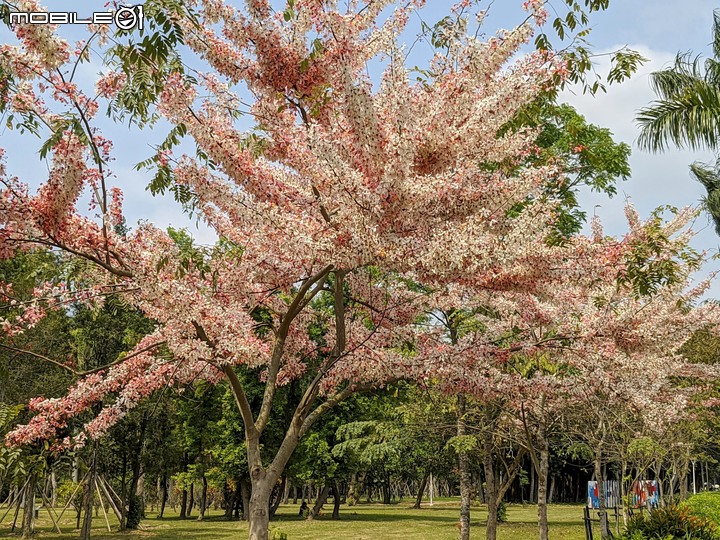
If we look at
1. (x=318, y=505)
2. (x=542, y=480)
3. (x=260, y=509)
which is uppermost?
(x=260, y=509)

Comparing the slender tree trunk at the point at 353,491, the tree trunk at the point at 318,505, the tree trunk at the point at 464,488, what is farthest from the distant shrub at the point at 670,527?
→ the slender tree trunk at the point at 353,491

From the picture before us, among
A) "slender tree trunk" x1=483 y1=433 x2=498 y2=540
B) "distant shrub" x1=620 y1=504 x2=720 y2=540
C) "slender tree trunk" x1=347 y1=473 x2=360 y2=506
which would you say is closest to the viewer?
"distant shrub" x1=620 y1=504 x2=720 y2=540

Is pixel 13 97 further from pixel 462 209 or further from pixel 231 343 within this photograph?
pixel 462 209

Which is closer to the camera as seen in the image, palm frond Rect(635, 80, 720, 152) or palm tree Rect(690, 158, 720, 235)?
palm frond Rect(635, 80, 720, 152)

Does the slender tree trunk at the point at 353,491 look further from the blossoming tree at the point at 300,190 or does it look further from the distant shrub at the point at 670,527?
the blossoming tree at the point at 300,190

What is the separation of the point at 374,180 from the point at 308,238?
86 cm

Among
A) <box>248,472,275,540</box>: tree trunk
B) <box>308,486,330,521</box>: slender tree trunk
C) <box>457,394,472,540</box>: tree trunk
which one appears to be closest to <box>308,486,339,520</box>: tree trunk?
<box>308,486,330,521</box>: slender tree trunk

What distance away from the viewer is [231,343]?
22.6 feet

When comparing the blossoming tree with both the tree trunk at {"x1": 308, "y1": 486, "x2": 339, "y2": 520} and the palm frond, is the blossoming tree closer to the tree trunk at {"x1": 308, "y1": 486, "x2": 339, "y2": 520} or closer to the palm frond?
the palm frond

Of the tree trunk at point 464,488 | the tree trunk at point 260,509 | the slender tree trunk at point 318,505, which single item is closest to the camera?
the tree trunk at point 260,509

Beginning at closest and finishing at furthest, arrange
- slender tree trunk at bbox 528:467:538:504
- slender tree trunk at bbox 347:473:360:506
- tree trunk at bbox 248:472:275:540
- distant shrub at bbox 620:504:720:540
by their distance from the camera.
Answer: tree trunk at bbox 248:472:275:540, distant shrub at bbox 620:504:720:540, slender tree trunk at bbox 347:473:360:506, slender tree trunk at bbox 528:467:538:504

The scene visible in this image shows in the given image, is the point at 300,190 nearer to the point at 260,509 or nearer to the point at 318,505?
the point at 260,509

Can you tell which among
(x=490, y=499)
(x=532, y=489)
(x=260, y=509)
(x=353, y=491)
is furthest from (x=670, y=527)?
(x=532, y=489)

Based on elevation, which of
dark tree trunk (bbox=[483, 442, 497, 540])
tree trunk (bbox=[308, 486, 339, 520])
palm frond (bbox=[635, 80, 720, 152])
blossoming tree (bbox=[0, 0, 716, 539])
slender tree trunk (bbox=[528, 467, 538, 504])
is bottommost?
slender tree trunk (bbox=[528, 467, 538, 504])
